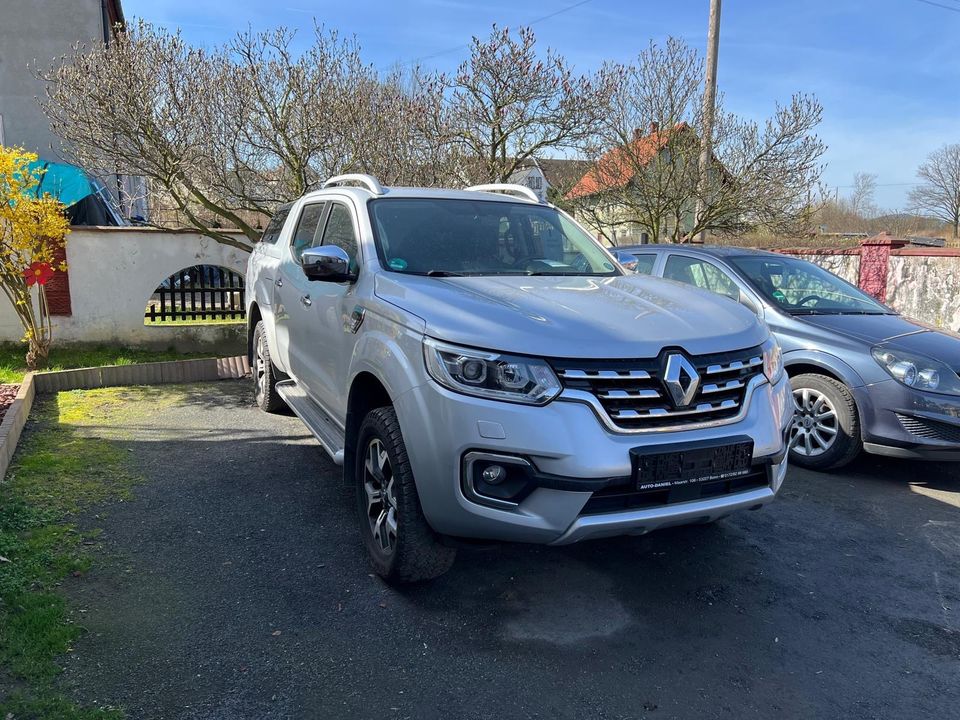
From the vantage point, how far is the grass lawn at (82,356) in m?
8.34

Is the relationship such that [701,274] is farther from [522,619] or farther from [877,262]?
[877,262]

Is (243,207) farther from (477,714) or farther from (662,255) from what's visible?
(477,714)

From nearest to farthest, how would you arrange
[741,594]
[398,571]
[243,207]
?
[398,571], [741,594], [243,207]

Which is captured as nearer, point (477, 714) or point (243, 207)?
point (477, 714)

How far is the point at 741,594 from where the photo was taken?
3.48 m

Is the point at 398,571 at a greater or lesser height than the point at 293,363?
lesser

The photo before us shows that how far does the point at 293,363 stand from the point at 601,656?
3.08 metres

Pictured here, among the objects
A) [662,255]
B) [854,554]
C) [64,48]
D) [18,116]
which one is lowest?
[854,554]

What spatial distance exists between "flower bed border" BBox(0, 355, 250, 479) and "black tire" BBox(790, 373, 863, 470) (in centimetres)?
556

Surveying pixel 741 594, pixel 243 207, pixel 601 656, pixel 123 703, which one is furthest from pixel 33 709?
pixel 243 207

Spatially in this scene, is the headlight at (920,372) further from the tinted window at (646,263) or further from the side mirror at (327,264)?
the side mirror at (327,264)

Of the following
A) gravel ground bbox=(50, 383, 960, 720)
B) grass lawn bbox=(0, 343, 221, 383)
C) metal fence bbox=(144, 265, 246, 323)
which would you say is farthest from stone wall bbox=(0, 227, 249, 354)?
gravel ground bbox=(50, 383, 960, 720)

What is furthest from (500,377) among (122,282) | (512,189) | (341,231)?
(122,282)

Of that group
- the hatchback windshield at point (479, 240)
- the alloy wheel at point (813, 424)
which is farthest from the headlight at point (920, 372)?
the hatchback windshield at point (479, 240)
